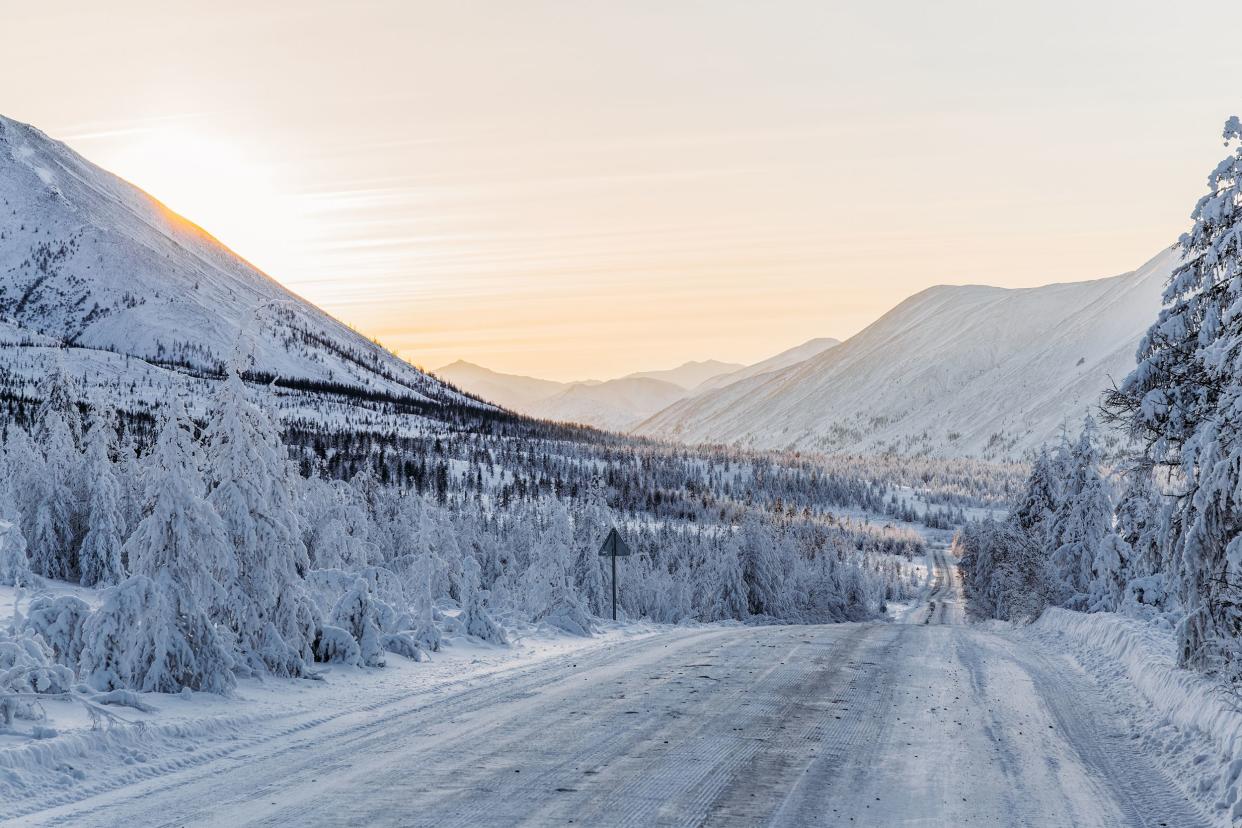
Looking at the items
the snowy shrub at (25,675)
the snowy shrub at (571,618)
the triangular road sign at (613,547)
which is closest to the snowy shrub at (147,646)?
the snowy shrub at (25,675)

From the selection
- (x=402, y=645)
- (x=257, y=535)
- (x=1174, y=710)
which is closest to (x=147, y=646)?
(x=257, y=535)

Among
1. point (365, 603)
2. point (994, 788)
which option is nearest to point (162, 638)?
point (365, 603)

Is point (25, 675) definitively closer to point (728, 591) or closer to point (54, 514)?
point (54, 514)

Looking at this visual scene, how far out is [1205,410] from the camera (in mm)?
16016

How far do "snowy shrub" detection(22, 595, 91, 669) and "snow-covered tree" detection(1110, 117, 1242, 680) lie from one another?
14.6m

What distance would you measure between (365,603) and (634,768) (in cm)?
894

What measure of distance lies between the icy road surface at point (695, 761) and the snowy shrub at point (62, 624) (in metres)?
4.06

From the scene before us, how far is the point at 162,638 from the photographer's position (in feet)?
43.5

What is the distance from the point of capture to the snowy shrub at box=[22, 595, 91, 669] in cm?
1398

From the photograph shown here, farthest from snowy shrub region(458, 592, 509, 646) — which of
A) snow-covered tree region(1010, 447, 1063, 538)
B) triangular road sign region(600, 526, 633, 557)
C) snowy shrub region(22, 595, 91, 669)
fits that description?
snow-covered tree region(1010, 447, 1063, 538)

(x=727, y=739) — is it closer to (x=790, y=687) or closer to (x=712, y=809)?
(x=712, y=809)

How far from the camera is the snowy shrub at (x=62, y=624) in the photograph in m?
14.0

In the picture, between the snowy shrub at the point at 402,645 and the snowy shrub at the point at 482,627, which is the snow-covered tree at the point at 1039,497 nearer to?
the snowy shrub at the point at 482,627

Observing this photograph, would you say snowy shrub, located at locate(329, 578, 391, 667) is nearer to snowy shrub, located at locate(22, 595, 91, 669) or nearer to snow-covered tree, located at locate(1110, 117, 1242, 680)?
snowy shrub, located at locate(22, 595, 91, 669)
